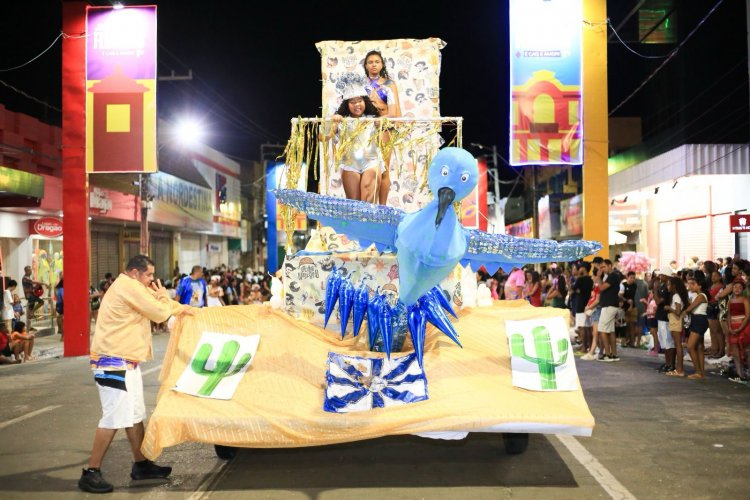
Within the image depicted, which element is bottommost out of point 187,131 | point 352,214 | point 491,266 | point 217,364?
point 217,364

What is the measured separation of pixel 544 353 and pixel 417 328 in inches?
46.7

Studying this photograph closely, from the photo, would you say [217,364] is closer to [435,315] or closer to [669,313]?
[435,315]

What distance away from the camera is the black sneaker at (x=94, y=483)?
4859mm

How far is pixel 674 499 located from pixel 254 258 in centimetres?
4873

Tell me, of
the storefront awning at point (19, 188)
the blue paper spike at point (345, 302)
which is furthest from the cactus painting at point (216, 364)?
the storefront awning at point (19, 188)

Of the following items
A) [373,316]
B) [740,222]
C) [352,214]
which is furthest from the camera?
[740,222]

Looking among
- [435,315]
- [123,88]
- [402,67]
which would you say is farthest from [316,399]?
[123,88]

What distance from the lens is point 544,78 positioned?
12242 millimetres

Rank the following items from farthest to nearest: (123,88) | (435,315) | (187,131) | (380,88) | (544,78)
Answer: (187,131)
(544,78)
(123,88)
(380,88)
(435,315)

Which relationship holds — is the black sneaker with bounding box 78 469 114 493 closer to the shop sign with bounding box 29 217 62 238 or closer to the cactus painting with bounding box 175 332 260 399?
the cactus painting with bounding box 175 332 260 399

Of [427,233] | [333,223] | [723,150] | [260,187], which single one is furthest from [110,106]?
[260,187]

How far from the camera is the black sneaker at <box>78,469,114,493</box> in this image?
15.9 ft

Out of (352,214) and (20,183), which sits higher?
(20,183)

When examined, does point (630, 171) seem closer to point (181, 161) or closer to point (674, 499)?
point (674, 499)
